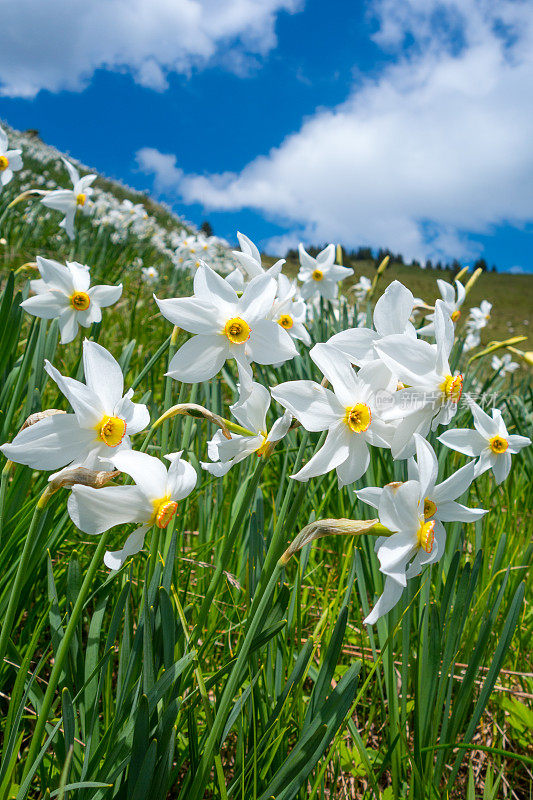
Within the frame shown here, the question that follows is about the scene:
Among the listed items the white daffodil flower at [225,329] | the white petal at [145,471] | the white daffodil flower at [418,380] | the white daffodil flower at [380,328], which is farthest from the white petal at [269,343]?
the white petal at [145,471]

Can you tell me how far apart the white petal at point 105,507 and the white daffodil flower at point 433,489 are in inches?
13.8

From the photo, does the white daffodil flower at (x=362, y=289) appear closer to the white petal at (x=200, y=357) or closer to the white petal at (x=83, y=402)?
the white petal at (x=200, y=357)

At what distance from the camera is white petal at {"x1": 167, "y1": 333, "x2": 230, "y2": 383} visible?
3.43 feet

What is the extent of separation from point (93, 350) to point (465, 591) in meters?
1.03

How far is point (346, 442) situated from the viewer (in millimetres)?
945

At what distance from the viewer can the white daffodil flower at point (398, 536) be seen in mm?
808

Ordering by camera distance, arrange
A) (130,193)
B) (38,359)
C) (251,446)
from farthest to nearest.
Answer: (130,193) < (38,359) < (251,446)

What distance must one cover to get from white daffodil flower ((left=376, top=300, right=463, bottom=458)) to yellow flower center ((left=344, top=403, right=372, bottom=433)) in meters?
0.05

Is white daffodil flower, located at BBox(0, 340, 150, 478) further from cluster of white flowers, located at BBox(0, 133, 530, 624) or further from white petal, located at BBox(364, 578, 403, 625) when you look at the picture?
white petal, located at BBox(364, 578, 403, 625)

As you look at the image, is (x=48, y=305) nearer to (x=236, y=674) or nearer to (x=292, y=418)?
(x=292, y=418)

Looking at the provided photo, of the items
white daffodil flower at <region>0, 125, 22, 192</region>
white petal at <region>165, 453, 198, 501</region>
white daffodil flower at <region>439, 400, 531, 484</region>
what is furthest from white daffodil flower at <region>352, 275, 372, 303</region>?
white petal at <region>165, 453, 198, 501</region>

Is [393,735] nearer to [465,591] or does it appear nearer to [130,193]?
[465,591]

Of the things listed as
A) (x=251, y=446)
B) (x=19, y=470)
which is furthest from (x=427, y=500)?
(x=19, y=470)

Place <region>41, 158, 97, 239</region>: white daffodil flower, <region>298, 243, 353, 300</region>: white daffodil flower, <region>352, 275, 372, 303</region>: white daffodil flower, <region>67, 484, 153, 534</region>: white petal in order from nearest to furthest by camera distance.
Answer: <region>67, 484, 153, 534</region>: white petal, <region>41, 158, 97, 239</region>: white daffodil flower, <region>298, 243, 353, 300</region>: white daffodil flower, <region>352, 275, 372, 303</region>: white daffodil flower
